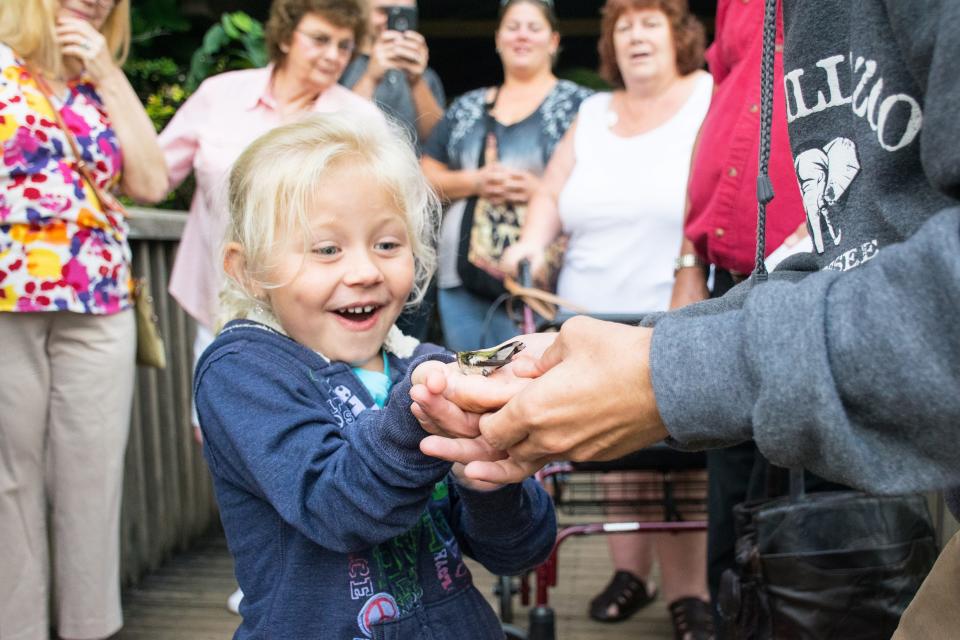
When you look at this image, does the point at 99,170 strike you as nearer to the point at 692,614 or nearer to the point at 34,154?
the point at 34,154

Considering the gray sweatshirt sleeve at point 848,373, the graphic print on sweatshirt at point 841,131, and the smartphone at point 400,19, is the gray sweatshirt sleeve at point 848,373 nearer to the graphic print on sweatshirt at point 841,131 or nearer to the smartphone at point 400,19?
the graphic print on sweatshirt at point 841,131

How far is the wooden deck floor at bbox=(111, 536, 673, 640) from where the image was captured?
384 cm

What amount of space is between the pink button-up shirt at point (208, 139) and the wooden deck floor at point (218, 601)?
1.15 meters

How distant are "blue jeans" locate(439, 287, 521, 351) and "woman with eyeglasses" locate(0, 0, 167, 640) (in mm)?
1246

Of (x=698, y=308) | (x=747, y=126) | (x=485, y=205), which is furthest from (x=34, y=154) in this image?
(x=698, y=308)

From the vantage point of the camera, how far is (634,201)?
361 cm

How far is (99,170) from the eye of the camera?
3.23m

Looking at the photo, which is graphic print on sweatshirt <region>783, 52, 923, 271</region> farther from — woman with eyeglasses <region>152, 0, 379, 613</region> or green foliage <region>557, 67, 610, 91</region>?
green foliage <region>557, 67, 610, 91</region>

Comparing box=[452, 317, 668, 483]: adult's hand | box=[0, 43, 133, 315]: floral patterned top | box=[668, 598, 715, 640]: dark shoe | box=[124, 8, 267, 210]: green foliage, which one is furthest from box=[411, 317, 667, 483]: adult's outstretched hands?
box=[124, 8, 267, 210]: green foliage

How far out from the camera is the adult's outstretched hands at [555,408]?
1.21 meters

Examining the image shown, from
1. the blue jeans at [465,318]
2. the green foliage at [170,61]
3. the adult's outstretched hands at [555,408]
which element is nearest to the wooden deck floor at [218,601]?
the blue jeans at [465,318]

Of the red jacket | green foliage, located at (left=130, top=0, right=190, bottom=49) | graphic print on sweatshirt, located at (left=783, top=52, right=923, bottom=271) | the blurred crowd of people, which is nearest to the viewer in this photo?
graphic print on sweatshirt, located at (left=783, top=52, right=923, bottom=271)

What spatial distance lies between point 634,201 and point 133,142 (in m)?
1.69

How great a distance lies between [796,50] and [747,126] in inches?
38.1
